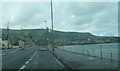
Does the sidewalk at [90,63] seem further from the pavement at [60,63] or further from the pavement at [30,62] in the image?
the pavement at [30,62]

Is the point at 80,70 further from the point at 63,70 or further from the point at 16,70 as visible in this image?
Result: the point at 16,70

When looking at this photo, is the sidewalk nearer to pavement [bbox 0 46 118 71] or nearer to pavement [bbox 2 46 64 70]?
pavement [bbox 0 46 118 71]

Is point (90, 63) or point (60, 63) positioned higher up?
point (90, 63)

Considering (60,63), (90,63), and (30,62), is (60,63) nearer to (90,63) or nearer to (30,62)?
(30,62)

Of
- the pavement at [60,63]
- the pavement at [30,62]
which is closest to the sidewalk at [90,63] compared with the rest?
the pavement at [60,63]

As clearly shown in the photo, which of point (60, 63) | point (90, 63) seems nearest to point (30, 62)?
point (60, 63)

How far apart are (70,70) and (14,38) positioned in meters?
142

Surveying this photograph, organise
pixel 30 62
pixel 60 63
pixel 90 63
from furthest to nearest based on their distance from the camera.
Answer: pixel 30 62 < pixel 60 63 < pixel 90 63

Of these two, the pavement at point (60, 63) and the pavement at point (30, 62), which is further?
the pavement at point (30, 62)

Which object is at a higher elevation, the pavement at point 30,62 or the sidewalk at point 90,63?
the sidewalk at point 90,63

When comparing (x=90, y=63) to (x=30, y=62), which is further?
(x=30, y=62)

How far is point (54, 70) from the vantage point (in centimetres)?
1599

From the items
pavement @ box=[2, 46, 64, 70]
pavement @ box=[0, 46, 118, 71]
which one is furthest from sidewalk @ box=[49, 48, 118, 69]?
pavement @ box=[2, 46, 64, 70]

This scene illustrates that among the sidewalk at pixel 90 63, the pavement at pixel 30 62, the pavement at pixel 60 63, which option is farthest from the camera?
the pavement at pixel 30 62
